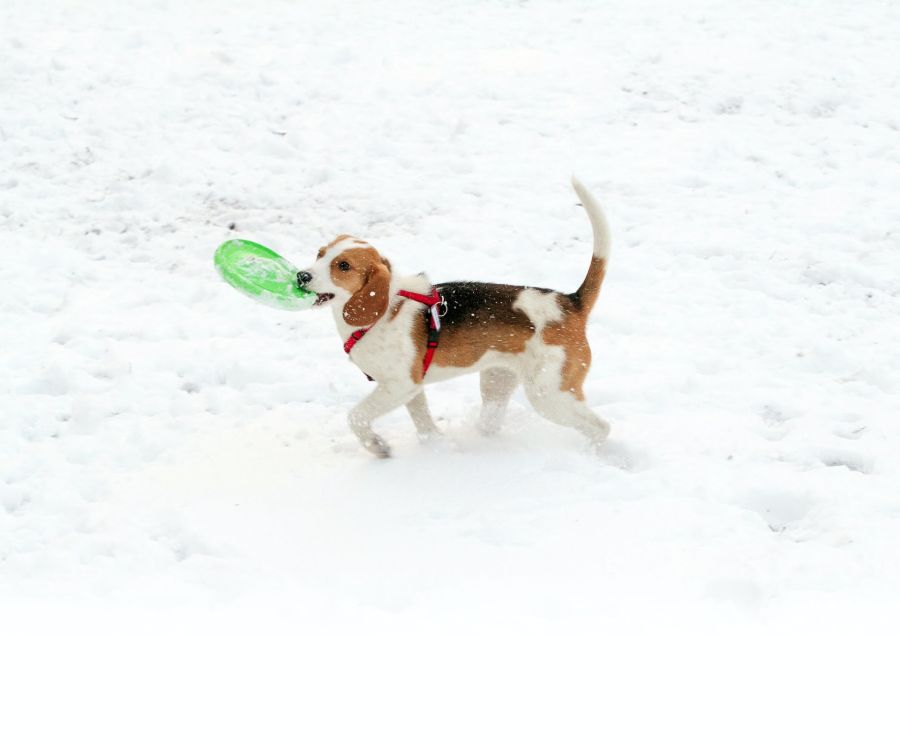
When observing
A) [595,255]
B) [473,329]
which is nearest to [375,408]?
[473,329]

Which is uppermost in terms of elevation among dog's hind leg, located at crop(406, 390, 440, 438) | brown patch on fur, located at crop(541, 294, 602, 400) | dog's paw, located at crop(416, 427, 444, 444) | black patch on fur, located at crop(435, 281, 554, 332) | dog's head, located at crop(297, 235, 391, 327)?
dog's head, located at crop(297, 235, 391, 327)

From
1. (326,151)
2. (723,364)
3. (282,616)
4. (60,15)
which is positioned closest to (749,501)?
(723,364)

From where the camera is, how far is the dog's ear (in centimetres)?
438

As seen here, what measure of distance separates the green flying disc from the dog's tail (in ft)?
4.52

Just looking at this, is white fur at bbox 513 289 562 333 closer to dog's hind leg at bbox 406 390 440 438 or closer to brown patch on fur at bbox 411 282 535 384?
brown patch on fur at bbox 411 282 535 384

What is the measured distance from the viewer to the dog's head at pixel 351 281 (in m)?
4.38

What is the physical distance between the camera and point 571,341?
461 centimetres

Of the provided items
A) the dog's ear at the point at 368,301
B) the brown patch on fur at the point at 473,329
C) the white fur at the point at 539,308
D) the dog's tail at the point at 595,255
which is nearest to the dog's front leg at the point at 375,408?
the brown patch on fur at the point at 473,329

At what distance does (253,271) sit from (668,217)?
420cm

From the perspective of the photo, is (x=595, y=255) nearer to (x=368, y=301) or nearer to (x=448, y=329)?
(x=448, y=329)

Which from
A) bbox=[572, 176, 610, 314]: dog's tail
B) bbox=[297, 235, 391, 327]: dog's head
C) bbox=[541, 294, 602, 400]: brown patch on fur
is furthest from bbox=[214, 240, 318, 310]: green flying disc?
bbox=[572, 176, 610, 314]: dog's tail

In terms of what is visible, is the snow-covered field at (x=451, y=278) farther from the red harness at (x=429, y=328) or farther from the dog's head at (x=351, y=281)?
the dog's head at (x=351, y=281)

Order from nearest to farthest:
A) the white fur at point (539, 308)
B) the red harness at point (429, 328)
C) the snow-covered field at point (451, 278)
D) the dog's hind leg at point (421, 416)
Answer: the snow-covered field at point (451, 278), the red harness at point (429, 328), the white fur at point (539, 308), the dog's hind leg at point (421, 416)

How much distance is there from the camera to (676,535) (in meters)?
4.08
